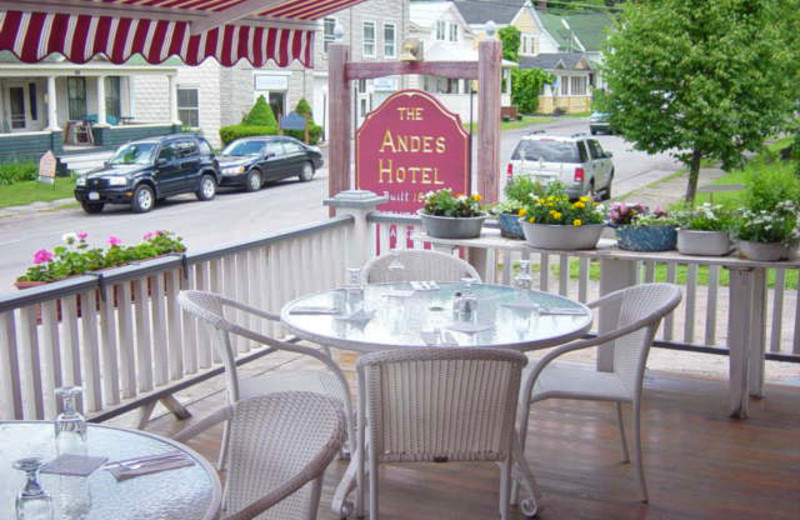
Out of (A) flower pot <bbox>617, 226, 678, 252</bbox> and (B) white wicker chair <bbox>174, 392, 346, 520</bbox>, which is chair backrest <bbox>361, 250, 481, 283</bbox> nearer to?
(A) flower pot <bbox>617, 226, 678, 252</bbox>

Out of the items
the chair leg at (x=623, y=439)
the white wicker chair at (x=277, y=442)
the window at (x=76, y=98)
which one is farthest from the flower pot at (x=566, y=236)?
the window at (x=76, y=98)

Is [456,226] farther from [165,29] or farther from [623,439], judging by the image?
[165,29]

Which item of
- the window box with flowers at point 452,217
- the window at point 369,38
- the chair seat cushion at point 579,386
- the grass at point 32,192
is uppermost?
the window at point 369,38

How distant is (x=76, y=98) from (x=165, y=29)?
78.0 ft

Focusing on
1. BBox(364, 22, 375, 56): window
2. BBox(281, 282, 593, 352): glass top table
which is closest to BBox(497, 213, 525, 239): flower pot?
BBox(281, 282, 593, 352): glass top table

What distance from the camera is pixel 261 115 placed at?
90.2ft

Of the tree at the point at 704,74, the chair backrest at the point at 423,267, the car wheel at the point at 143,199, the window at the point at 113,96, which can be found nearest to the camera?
the chair backrest at the point at 423,267

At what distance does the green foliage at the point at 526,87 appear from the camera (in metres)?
47.5

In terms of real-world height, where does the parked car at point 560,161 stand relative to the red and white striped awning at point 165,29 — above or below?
below

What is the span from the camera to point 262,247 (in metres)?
5.53

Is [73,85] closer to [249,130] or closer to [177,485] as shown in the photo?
[249,130]

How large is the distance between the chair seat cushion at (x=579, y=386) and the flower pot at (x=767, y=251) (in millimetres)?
1211

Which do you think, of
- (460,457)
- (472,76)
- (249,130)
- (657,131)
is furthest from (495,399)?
(249,130)

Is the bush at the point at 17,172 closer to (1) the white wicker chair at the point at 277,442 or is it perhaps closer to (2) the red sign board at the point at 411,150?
(2) the red sign board at the point at 411,150
